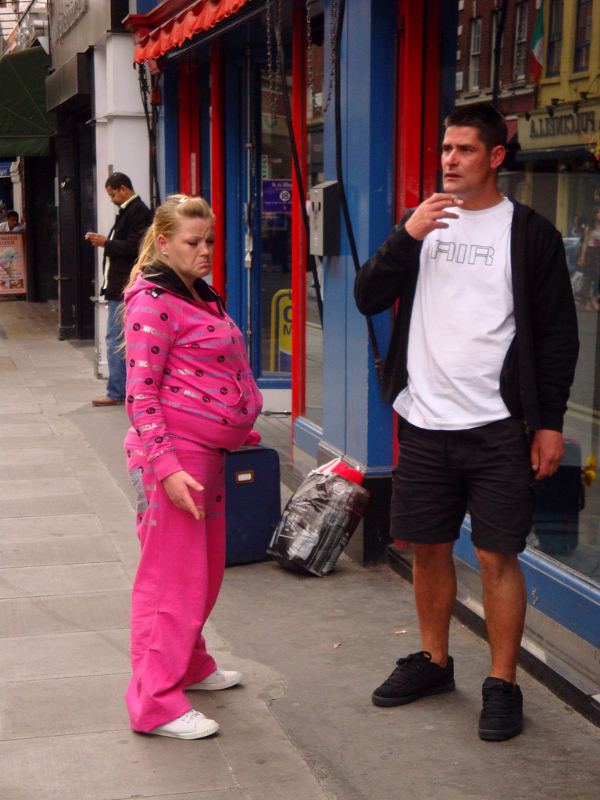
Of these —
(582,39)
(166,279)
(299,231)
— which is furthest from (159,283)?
(299,231)

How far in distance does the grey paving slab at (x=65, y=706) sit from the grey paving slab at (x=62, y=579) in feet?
3.64

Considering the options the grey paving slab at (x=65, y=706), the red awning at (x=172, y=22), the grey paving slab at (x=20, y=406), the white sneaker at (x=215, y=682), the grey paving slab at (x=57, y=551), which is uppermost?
the red awning at (x=172, y=22)

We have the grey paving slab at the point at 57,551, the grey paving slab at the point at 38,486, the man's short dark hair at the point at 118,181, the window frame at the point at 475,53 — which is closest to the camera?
the window frame at the point at 475,53

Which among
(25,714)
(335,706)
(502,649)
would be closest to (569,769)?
(502,649)

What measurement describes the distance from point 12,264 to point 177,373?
18592mm

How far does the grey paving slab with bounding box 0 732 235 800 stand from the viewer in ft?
11.8

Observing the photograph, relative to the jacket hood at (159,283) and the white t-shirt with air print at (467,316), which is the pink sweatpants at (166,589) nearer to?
the jacket hood at (159,283)

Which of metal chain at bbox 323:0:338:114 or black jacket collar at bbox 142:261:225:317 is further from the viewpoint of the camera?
metal chain at bbox 323:0:338:114

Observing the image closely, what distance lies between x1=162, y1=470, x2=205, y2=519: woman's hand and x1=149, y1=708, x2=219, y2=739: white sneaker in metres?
0.69

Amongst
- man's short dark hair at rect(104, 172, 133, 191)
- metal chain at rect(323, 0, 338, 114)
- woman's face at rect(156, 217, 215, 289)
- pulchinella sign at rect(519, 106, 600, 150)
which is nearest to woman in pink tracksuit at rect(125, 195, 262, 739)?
woman's face at rect(156, 217, 215, 289)

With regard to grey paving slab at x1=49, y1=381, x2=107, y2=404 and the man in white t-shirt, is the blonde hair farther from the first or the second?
grey paving slab at x1=49, y1=381, x2=107, y2=404

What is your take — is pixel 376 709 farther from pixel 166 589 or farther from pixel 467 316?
pixel 467 316

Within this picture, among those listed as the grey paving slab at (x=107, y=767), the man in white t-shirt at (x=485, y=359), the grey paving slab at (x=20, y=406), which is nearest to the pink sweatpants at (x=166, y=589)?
the grey paving slab at (x=107, y=767)

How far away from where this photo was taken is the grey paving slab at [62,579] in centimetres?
553
